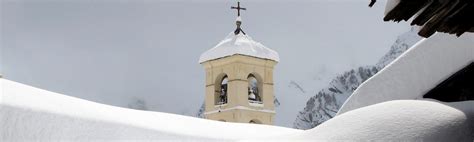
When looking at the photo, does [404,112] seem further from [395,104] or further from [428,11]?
[428,11]

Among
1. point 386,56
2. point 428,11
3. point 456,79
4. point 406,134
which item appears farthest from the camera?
point 386,56

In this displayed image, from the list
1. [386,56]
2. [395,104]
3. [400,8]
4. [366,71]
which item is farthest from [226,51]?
[386,56]

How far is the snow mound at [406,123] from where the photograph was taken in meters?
6.09

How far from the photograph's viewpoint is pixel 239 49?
24016mm

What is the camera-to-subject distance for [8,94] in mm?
8586

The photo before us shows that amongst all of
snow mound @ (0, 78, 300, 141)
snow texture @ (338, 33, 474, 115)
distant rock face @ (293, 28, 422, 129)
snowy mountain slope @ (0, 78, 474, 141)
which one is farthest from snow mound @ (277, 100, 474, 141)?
distant rock face @ (293, 28, 422, 129)

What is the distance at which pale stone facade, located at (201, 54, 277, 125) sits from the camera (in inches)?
920

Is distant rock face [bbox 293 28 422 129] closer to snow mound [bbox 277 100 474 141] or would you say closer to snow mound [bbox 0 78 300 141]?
snow mound [bbox 0 78 300 141]

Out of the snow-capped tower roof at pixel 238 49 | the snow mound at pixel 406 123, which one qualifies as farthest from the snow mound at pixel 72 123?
the snow-capped tower roof at pixel 238 49

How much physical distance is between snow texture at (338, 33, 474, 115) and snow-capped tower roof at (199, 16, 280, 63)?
1539 centimetres

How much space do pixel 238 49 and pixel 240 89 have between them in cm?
159

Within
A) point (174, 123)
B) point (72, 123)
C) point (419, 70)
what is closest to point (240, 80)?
point (174, 123)

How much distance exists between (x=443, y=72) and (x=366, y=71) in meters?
91.7

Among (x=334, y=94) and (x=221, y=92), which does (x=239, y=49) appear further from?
(x=334, y=94)
